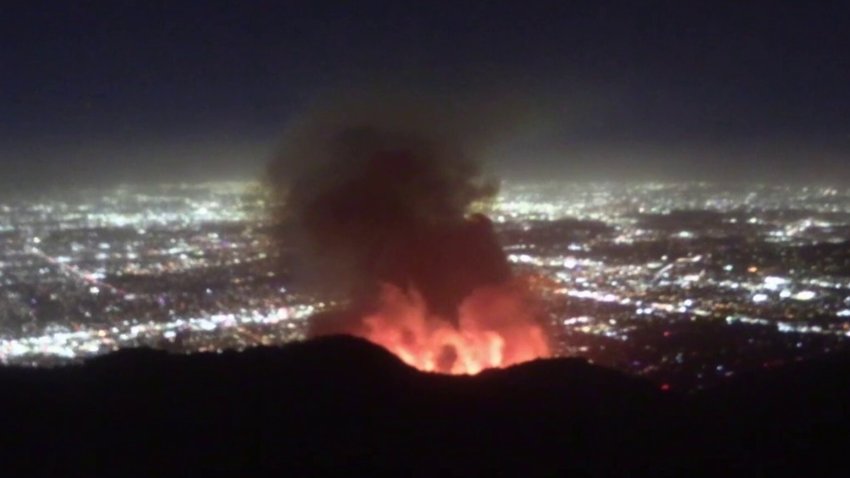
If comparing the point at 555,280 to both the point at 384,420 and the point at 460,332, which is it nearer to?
the point at 460,332

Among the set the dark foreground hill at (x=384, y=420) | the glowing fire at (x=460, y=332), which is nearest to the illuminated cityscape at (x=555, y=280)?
the glowing fire at (x=460, y=332)

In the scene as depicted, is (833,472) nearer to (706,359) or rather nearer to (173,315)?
(706,359)

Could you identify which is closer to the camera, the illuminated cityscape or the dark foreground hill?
the dark foreground hill

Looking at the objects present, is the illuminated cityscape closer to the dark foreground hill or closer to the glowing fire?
the glowing fire

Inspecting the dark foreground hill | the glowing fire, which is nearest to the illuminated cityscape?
the glowing fire

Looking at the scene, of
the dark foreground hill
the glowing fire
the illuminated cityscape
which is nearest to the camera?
the dark foreground hill

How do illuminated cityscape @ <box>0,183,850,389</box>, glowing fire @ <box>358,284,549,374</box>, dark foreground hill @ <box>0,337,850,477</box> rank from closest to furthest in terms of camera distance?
dark foreground hill @ <box>0,337,850,477</box> → glowing fire @ <box>358,284,549,374</box> → illuminated cityscape @ <box>0,183,850,389</box>

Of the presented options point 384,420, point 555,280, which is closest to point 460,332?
point 384,420

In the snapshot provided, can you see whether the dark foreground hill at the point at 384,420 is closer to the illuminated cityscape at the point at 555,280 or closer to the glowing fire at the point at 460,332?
the glowing fire at the point at 460,332
